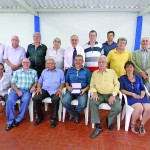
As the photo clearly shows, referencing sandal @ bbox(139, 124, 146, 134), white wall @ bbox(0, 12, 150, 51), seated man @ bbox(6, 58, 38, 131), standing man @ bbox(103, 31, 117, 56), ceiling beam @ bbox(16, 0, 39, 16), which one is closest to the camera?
sandal @ bbox(139, 124, 146, 134)

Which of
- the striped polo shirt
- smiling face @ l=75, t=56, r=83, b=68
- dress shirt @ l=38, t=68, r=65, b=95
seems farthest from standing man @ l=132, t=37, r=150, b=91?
dress shirt @ l=38, t=68, r=65, b=95

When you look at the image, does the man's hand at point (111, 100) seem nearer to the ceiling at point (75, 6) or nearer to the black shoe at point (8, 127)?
the black shoe at point (8, 127)

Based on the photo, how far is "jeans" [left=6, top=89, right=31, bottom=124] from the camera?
2.81 meters

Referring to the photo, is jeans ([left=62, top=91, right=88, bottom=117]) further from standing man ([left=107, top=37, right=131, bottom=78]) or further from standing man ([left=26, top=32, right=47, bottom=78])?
standing man ([left=26, top=32, right=47, bottom=78])

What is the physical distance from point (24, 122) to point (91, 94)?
1.29 meters

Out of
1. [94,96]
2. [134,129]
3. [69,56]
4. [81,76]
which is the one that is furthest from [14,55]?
[134,129]

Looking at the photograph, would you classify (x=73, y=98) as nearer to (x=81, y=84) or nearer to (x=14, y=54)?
(x=81, y=84)

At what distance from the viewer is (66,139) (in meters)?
2.48

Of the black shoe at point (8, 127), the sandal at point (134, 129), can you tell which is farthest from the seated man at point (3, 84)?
the sandal at point (134, 129)

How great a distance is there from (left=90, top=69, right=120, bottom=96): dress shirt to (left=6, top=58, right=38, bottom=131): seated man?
1.12 metres

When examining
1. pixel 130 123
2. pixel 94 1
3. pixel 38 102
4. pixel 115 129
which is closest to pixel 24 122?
pixel 38 102

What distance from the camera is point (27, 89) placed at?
3078 mm

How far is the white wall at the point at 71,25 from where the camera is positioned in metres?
5.74

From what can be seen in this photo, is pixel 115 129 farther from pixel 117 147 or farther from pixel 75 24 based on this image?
pixel 75 24
